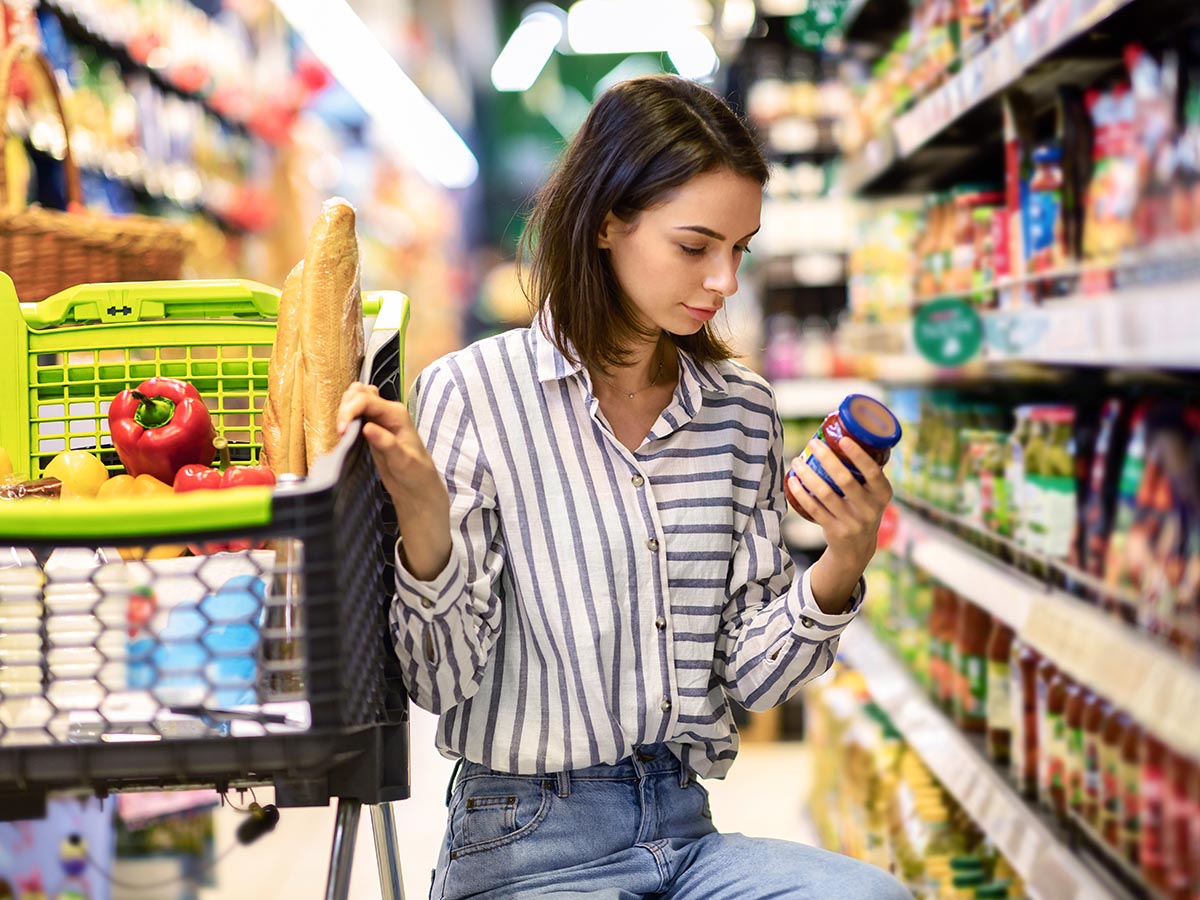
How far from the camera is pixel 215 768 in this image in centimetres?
120

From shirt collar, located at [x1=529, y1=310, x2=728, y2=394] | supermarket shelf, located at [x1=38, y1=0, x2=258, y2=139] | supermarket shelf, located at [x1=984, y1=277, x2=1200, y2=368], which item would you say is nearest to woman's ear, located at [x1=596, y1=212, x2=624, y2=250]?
shirt collar, located at [x1=529, y1=310, x2=728, y2=394]

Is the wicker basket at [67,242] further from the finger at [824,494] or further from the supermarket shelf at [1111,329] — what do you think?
the supermarket shelf at [1111,329]

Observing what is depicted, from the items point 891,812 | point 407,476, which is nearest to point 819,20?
point 891,812

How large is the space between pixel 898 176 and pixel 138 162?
2.63 metres

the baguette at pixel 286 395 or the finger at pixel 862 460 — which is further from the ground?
the baguette at pixel 286 395

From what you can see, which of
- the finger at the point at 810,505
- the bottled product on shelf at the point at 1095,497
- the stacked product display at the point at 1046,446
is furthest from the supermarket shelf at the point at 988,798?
the finger at the point at 810,505

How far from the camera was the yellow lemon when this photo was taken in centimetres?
162

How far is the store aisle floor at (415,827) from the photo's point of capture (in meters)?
3.28

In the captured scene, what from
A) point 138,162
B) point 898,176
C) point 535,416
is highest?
point 138,162

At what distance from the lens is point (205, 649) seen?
112 cm

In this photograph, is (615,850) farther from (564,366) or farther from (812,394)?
(812,394)

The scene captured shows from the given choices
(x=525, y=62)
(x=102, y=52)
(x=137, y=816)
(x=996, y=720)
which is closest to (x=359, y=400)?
(x=996, y=720)

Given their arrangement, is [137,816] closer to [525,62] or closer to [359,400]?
[359,400]

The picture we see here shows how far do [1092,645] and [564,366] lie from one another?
0.72 metres
